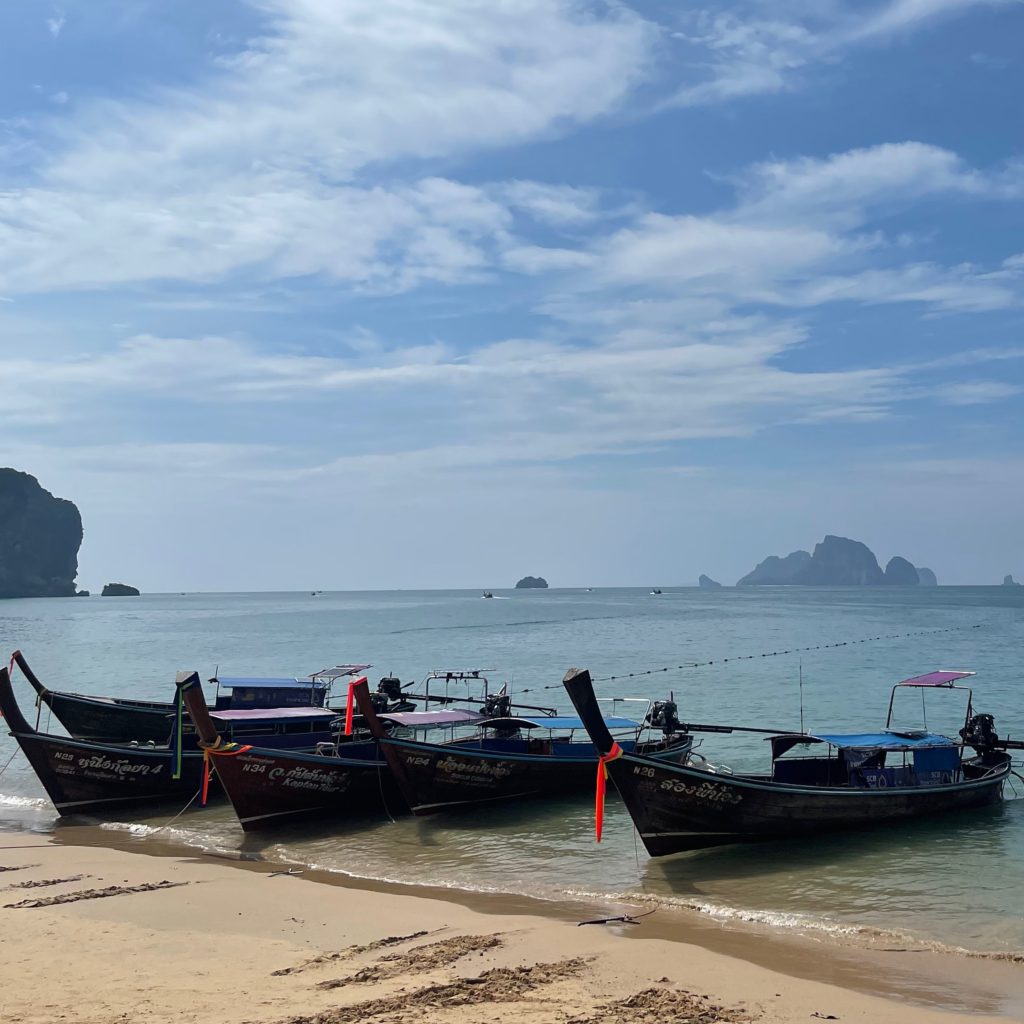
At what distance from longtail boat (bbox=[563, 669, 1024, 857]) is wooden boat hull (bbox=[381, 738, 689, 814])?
4103 mm

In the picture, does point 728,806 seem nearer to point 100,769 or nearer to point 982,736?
point 982,736

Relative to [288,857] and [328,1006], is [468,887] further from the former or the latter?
[328,1006]

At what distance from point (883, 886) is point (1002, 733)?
20.8m

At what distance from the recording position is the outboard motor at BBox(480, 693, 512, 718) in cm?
2553

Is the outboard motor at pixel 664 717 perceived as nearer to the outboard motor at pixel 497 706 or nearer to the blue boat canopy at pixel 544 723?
the blue boat canopy at pixel 544 723

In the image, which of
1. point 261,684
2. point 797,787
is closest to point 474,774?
point 797,787

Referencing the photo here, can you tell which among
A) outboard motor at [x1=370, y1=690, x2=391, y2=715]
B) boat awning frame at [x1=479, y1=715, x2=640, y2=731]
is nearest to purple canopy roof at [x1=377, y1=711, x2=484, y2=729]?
boat awning frame at [x1=479, y1=715, x2=640, y2=731]

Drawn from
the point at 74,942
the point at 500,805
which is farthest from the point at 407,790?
the point at 74,942

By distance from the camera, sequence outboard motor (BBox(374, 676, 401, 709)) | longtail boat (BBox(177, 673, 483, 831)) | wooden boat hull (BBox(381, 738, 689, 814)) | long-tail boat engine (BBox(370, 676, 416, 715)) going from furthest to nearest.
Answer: outboard motor (BBox(374, 676, 401, 709))
long-tail boat engine (BBox(370, 676, 416, 715))
wooden boat hull (BBox(381, 738, 689, 814))
longtail boat (BBox(177, 673, 483, 831))

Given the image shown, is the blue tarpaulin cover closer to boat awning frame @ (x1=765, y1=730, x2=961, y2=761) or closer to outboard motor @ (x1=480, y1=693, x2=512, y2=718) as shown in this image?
boat awning frame @ (x1=765, y1=730, x2=961, y2=761)

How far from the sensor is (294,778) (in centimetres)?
2014

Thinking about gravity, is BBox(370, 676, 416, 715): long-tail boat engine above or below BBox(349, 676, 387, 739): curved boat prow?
below

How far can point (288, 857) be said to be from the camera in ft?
59.7

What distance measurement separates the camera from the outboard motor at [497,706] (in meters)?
25.5
